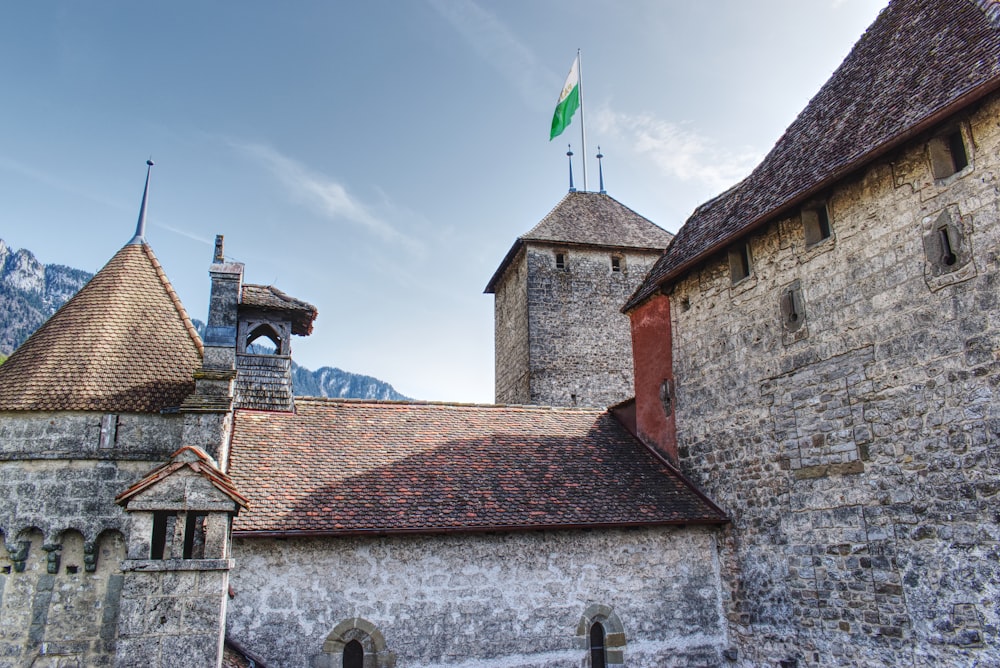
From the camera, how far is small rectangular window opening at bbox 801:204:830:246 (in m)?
9.14

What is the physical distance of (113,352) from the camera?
8.41 m

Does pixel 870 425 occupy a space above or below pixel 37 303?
below

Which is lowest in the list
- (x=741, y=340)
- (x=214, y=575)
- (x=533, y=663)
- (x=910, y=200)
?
(x=533, y=663)

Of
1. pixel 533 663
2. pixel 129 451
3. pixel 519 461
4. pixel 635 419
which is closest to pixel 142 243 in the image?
pixel 129 451

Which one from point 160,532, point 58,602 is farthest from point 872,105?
point 58,602

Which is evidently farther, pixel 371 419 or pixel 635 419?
pixel 635 419

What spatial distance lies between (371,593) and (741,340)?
6.36 meters

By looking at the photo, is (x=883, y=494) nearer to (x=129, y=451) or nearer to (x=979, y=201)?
(x=979, y=201)

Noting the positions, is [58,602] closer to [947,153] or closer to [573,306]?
[947,153]

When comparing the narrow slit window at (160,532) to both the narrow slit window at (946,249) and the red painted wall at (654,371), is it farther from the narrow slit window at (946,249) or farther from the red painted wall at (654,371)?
the narrow slit window at (946,249)

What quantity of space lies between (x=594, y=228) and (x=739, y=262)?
39.5 feet

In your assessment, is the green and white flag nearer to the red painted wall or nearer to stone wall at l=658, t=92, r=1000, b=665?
the red painted wall

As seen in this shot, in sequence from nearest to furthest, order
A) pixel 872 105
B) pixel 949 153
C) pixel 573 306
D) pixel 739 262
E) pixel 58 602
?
pixel 58 602
pixel 949 153
pixel 872 105
pixel 739 262
pixel 573 306

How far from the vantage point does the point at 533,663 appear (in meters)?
9.16
